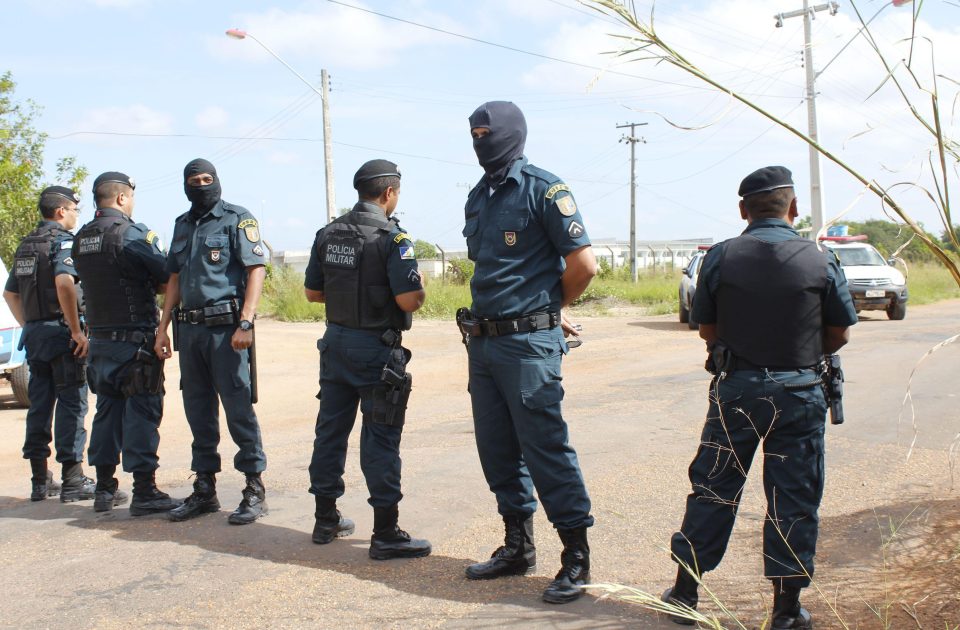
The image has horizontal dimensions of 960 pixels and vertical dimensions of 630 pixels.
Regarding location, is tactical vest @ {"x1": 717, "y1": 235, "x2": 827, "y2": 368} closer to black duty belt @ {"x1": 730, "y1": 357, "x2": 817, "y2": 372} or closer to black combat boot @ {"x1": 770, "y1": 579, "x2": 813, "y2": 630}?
black duty belt @ {"x1": 730, "y1": 357, "x2": 817, "y2": 372}

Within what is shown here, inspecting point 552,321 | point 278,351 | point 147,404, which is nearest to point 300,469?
point 147,404

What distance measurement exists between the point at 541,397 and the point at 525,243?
71cm

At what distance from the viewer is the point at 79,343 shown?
19.5 ft

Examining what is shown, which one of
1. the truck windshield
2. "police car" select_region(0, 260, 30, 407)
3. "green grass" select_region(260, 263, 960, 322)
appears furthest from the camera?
"green grass" select_region(260, 263, 960, 322)

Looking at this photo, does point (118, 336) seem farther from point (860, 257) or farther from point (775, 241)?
point (860, 257)

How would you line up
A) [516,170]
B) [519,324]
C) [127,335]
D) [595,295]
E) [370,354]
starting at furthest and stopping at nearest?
[595,295] < [127,335] < [370,354] < [516,170] < [519,324]

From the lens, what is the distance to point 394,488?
464cm

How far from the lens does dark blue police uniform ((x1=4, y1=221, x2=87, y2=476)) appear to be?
599cm

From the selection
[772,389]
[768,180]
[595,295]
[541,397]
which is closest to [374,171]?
[541,397]

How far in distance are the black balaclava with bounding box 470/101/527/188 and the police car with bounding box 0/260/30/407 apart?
6.89m

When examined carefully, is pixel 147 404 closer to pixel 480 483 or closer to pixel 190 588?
pixel 190 588

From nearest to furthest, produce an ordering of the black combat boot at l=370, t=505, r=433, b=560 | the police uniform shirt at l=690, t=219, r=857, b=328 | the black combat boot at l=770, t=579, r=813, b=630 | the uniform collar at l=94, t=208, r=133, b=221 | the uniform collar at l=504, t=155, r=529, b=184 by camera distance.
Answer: the black combat boot at l=770, t=579, r=813, b=630 → the police uniform shirt at l=690, t=219, r=857, b=328 → the uniform collar at l=504, t=155, r=529, b=184 → the black combat boot at l=370, t=505, r=433, b=560 → the uniform collar at l=94, t=208, r=133, b=221

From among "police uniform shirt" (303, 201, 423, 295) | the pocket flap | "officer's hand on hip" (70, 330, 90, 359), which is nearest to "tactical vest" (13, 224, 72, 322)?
"officer's hand on hip" (70, 330, 90, 359)

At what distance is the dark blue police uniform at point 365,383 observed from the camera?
4.64 m
